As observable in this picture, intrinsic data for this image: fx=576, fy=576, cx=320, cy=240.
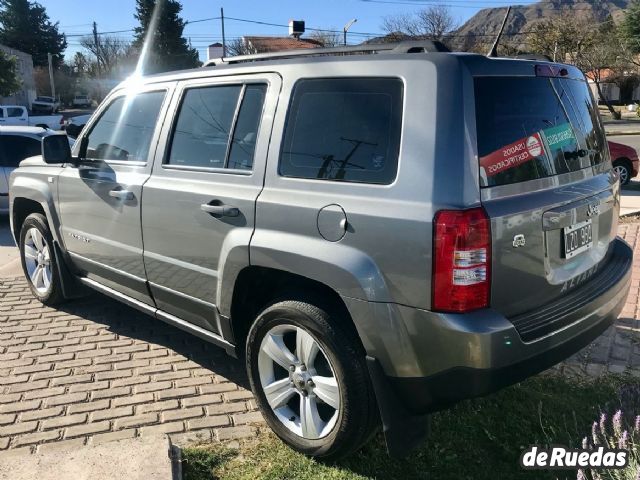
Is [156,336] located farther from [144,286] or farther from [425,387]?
[425,387]

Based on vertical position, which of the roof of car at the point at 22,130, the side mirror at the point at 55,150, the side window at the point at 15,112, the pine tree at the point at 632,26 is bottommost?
the side mirror at the point at 55,150

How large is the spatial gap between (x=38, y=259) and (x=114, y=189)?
6.05 ft

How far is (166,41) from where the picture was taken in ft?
178

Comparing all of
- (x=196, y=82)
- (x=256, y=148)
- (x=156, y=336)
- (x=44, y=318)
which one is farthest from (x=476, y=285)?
(x=44, y=318)

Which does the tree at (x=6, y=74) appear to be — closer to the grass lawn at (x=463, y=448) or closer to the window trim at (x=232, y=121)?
the window trim at (x=232, y=121)

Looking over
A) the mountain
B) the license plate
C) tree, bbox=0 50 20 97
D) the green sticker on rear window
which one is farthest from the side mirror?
the mountain

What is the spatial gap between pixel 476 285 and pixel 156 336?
123 inches

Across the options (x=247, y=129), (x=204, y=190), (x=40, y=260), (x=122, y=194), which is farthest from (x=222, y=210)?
(x=40, y=260)

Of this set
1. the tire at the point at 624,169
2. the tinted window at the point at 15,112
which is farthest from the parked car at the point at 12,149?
the tinted window at the point at 15,112

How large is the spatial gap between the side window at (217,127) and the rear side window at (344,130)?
0.31 meters

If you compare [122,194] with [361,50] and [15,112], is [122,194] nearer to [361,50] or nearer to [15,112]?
[361,50]

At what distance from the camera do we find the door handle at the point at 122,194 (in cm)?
377

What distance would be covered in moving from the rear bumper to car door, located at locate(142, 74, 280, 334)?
1022 millimetres

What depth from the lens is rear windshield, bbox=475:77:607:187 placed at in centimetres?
241
